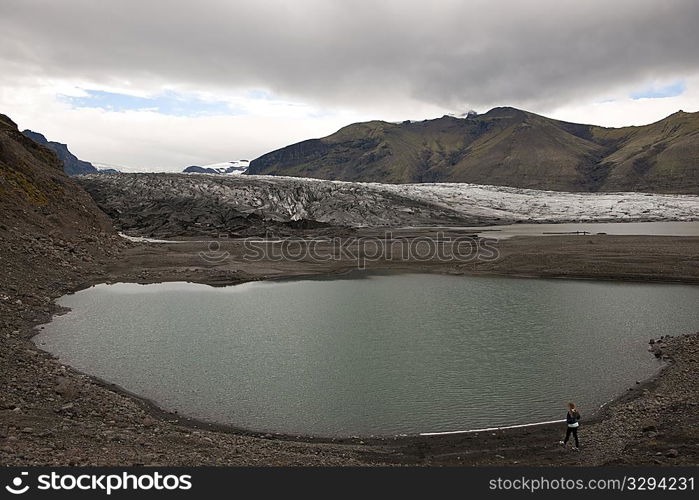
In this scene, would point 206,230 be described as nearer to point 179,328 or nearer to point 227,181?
point 227,181

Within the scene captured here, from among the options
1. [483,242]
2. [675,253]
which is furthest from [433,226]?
[675,253]

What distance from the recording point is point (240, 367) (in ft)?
56.6

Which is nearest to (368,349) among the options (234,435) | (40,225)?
(234,435)

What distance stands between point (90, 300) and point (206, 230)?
3820 centimetres

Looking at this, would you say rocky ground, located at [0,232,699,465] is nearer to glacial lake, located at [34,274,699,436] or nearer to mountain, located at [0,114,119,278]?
glacial lake, located at [34,274,699,436]

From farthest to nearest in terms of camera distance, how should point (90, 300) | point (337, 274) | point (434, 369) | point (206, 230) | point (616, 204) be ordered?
1. point (616, 204)
2. point (206, 230)
3. point (337, 274)
4. point (90, 300)
5. point (434, 369)

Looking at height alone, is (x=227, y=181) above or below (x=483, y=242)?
above

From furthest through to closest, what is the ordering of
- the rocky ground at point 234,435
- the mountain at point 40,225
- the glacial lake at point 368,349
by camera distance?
the mountain at point 40,225
the glacial lake at point 368,349
the rocky ground at point 234,435

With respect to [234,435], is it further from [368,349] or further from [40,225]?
[40,225]

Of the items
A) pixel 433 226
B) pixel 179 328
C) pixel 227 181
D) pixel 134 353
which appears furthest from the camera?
pixel 227 181

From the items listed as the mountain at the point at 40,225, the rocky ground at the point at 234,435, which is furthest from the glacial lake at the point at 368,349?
the mountain at the point at 40,225

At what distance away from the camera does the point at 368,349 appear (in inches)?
777

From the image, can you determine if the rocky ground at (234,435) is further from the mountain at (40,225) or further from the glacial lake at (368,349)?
the mountain at (40,225)

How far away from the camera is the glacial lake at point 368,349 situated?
14109 millimetres
